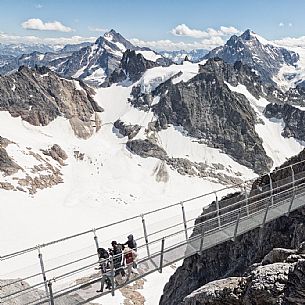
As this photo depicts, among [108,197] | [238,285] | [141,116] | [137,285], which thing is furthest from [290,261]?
[141,116]

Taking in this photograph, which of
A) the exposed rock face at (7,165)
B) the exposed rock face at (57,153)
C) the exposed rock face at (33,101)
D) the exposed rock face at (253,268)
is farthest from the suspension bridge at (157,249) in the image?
the exposed rock face at (33,101)

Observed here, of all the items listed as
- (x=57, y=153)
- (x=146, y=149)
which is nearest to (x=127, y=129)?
(x=146, y=149)

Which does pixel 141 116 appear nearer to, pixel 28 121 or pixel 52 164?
pixel 28 121

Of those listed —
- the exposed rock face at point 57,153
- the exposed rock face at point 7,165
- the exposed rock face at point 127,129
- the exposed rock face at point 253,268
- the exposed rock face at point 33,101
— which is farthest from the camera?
the exposed rock face at point 127,129

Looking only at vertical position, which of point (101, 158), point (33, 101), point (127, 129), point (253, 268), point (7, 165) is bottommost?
point (253, 268)

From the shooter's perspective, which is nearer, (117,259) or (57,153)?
(117,259)

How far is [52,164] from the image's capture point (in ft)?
468

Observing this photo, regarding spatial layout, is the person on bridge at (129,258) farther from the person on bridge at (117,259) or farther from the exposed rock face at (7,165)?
the exposed rock face at (7,165)

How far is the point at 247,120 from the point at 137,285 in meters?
159

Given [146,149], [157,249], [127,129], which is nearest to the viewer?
[157,249]

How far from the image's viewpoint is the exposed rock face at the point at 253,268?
12859mm

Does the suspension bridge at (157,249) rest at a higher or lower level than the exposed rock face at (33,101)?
lower

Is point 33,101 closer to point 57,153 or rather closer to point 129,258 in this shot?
point 57,153

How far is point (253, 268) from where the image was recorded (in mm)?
16062
